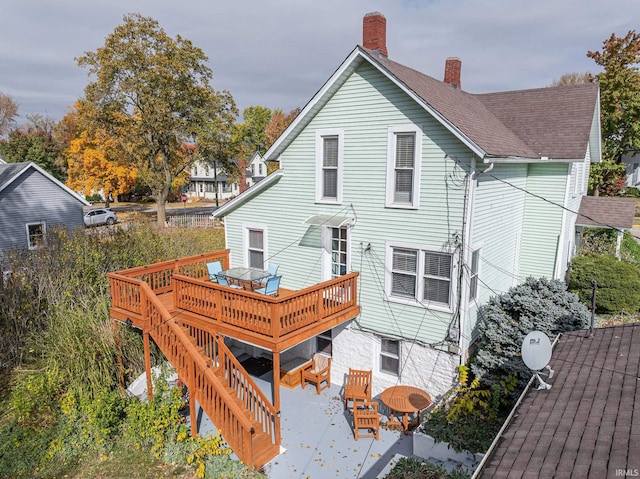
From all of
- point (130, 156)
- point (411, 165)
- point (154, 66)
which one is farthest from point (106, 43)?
point (411, 165)

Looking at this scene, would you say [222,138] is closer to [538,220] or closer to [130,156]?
[130,156]

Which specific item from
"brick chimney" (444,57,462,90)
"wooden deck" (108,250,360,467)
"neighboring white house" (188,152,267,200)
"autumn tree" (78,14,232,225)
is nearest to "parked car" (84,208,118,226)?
"autumn tree" (78,14,232,225)

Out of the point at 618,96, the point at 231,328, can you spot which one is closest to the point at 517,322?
the point at 231,328

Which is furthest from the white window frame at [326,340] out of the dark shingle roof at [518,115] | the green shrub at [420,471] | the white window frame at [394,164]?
the dark shingle roof at [518,115]

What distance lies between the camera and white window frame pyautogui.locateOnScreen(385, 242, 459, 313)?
10.6m

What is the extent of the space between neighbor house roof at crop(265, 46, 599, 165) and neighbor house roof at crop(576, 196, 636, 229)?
5007mm

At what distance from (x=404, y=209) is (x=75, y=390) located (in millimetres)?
10102

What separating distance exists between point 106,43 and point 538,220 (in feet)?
99.6

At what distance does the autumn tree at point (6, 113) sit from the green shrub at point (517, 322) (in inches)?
2742

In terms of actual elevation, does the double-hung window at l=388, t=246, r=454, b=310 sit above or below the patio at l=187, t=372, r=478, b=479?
above

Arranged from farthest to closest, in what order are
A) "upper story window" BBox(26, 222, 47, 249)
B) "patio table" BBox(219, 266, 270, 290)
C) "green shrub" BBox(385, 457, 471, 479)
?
"upper story window" BBox(26, 222, 47, 249) → "patio table" BBox(219, 266, 270, 290) → "green shrub" BBox(385, 457, 471, 479)

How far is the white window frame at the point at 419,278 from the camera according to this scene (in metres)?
10.6

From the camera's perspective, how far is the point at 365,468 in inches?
366

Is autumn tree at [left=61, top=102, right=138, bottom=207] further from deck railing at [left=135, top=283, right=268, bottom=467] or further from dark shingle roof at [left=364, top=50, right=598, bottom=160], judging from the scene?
dark shingle roof at [left=364, top=50, right=598, bottom=160]
